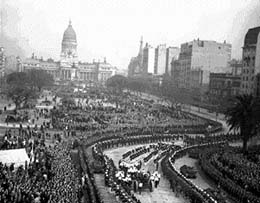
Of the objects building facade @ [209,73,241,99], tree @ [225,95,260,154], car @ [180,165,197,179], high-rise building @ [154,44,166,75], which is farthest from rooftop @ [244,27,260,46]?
high-rise building @ [154,44,166,75]

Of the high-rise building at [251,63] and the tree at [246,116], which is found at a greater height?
the high-rise building at [251,63]

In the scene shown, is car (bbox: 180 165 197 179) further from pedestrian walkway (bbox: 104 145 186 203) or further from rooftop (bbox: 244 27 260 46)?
rooftop (bbox: 244 27 260 46)

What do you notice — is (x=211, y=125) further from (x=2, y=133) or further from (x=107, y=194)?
(x=107, y=194)

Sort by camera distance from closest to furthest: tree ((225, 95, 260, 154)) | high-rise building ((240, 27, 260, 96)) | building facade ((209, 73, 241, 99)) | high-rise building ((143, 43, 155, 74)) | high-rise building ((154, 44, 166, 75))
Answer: tree ((225, 95, 260, 154))
high-rise building ((240, 27, 260, 96))
building facade ((209, 73, 241, 99))
high-rise building ((154, 44, 166, 75))
high-rise building ((143, 43, 155, 74))

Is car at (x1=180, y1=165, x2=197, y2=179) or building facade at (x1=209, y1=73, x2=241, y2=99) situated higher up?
building facade at (x1=209, y1=73, x2=241, y2=99)

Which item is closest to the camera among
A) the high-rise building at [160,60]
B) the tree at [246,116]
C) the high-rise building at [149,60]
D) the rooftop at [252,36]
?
the tree at [246,116]

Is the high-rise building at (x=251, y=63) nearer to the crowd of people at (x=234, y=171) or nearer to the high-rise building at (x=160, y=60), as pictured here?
the crowd of people at (x=234, y=171)

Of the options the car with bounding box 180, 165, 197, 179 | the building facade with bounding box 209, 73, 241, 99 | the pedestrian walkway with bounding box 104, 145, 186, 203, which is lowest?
the pedestrian walkway with bounding box 104, 145, 186, 203

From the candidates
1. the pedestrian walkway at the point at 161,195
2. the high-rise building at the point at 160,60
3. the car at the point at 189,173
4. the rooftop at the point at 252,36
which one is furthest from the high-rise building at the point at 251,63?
the high-rise building at the point at 160,60
